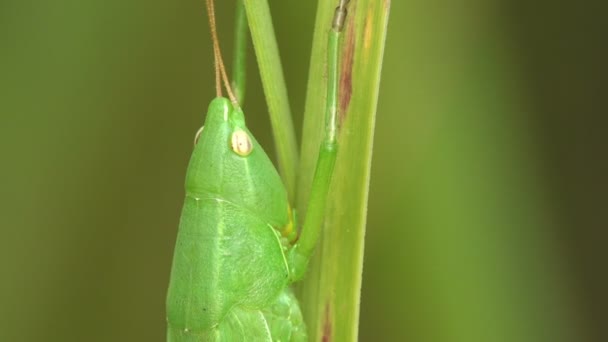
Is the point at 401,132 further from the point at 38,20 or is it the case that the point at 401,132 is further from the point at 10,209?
the point at 10,209

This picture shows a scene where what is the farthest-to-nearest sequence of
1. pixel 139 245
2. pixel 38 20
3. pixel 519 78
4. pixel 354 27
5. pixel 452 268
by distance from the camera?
pixel 139 245 → pixel 38 20 → pixel 519 78 → pixel 452 268 → pixel 354 27

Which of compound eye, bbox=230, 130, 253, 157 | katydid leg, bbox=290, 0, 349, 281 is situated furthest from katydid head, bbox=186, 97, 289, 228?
katydid leg, bbox=290, 0, 349, 281

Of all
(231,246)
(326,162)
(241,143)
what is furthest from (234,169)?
(326,162)

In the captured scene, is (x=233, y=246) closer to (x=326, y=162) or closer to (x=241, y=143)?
(x=241, y=143)

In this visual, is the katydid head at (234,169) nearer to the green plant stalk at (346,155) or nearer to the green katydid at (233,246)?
the green katydid at (233,246)

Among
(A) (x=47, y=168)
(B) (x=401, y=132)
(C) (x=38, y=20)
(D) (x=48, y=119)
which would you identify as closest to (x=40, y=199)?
(A) (x=47, y=168)
